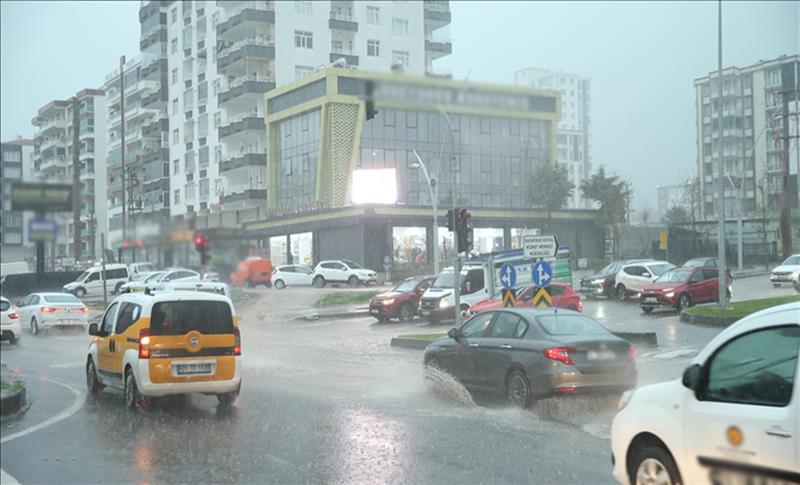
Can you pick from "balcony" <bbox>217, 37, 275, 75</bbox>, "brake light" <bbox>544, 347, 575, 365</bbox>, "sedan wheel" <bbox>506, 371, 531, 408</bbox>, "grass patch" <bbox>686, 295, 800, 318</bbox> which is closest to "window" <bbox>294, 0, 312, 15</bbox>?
"balcony" <bbox>217, 37, 275, 75</bbox>

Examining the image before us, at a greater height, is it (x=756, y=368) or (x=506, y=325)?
(x=756, y=368)

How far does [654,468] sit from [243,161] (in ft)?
22.3

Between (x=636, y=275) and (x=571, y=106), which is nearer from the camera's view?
(x=571, y=106)

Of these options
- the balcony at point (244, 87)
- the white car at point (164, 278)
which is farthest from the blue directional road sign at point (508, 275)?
the white car at point (164, 278)

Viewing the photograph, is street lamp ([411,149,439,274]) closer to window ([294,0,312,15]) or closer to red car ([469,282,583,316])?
window ([294,0,312,15])

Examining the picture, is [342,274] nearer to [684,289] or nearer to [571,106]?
[571,106]

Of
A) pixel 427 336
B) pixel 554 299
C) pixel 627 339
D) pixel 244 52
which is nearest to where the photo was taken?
pixel 244 52

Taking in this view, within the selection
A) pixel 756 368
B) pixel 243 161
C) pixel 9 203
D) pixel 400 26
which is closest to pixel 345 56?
pixel 400 26

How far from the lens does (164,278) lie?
26.4 feet

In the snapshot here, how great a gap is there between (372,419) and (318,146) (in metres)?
3.85

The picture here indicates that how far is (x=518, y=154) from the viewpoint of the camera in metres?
12.3

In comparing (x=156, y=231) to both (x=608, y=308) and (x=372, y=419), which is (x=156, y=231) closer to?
(x=372, y=419)

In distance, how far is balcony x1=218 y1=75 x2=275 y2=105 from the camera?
441 inches

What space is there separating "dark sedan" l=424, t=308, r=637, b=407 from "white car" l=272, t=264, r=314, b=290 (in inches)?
120
